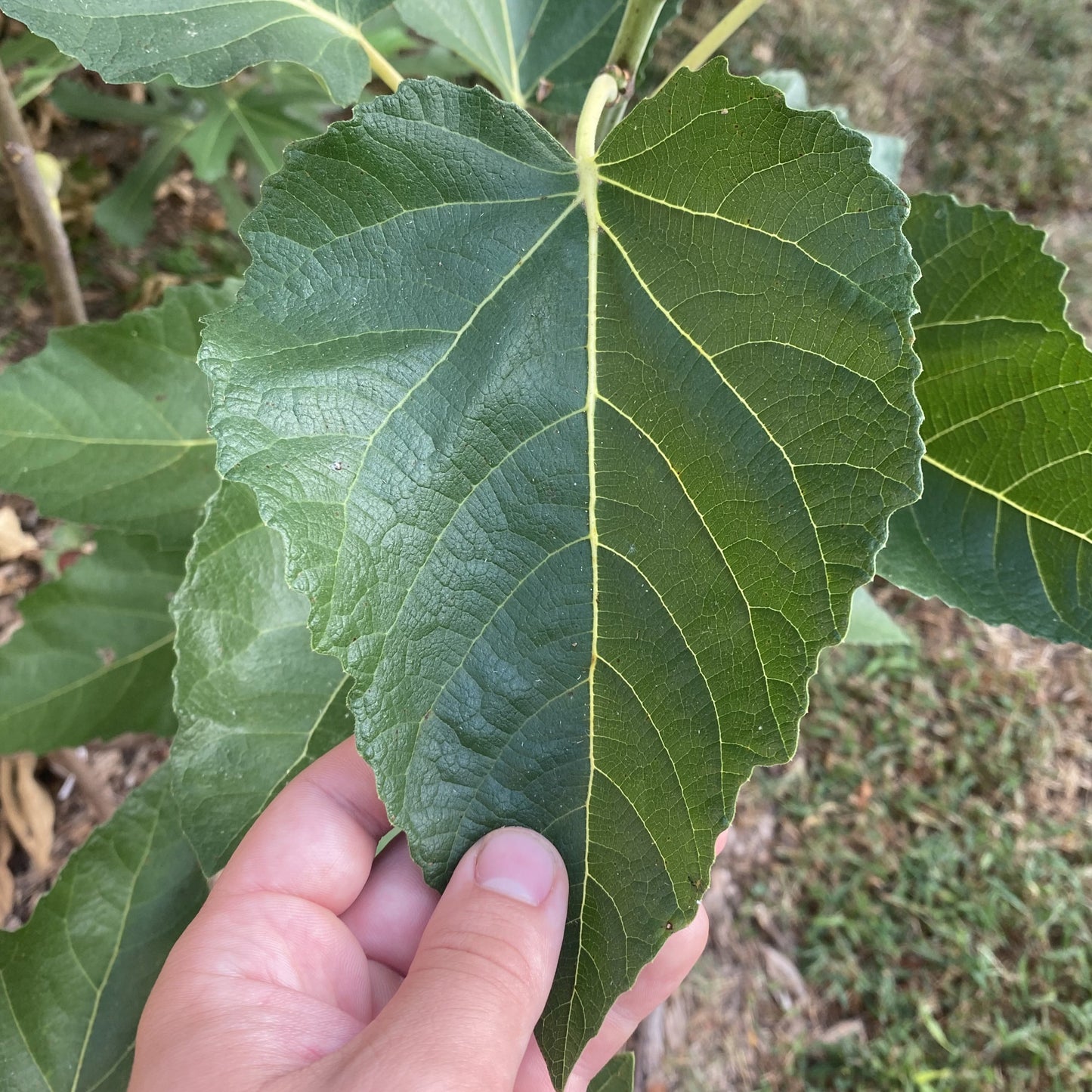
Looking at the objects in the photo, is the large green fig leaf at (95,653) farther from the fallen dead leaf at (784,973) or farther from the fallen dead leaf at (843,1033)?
the fallen dead leaf at (843,1033)

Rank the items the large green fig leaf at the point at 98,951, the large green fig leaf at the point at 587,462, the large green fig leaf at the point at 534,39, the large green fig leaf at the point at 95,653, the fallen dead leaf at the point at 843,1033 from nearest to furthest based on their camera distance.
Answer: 1. the large green fig leaf at the point at 587,462
2. the large green fig leaf at the point at 98,951
3. the large green fig leaf at the point at 534,39
4. the large green fig leaf at the point at 95,653
5. the fallen dead leaf at the point at 843,1033

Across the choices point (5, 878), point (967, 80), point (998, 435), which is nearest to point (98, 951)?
point (5, 878)

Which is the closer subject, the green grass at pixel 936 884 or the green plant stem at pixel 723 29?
→ the green plant stem at pixel 723 29

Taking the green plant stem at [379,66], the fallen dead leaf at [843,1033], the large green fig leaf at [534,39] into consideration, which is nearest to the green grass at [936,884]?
the fallen dead leaf at [843,1033]

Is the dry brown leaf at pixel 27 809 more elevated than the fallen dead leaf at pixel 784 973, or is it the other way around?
the dry brown leaf at pixel 27 809

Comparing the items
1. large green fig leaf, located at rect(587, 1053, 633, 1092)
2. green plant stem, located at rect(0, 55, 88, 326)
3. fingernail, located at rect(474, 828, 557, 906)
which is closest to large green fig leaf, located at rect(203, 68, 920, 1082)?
fingernail, located at rect(474, 828, 557, 906)

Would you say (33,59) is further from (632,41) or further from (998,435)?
(998,435)
